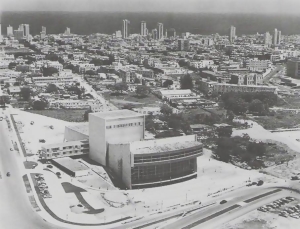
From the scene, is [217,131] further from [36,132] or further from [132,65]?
[132,65]

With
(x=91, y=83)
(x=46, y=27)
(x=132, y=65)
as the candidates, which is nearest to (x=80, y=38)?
(x=46, y=27)

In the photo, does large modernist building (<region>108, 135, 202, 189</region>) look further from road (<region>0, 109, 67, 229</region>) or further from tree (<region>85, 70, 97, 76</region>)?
tree (<region>85, 70, 97, 76</region>)

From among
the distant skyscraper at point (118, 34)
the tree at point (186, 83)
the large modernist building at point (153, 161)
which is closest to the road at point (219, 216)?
the large modernist building at point (153, 161)

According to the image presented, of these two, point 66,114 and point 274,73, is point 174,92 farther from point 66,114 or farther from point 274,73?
point 274,73

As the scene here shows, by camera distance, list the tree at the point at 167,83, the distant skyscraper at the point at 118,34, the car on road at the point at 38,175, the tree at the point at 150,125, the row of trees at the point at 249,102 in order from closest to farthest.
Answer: the car on road at the point at 38,175 → the tree at the point at 150,125 → the row of trees at the point at 249,102 → the tree at the point at 167,83 → the distant skyscraper at the point at 118,34

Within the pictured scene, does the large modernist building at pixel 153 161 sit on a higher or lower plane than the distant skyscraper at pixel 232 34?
lower

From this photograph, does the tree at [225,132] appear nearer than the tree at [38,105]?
Yes

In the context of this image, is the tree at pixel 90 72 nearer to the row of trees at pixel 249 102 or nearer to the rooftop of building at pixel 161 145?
the row of trees at pixel 249 102

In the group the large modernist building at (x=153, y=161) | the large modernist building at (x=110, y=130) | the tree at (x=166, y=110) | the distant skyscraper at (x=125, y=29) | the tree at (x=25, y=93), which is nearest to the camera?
the large modernist building at (x=153, y=161)

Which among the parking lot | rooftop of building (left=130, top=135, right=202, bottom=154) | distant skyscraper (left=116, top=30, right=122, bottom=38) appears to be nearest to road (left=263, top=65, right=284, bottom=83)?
distant skyscraper (left=116, top=30, right=122, bottom=38)
